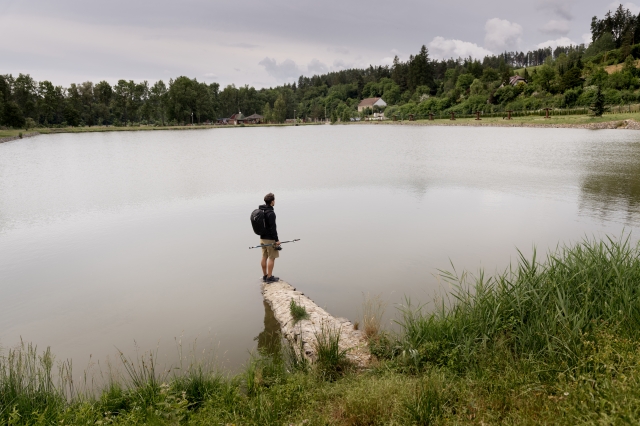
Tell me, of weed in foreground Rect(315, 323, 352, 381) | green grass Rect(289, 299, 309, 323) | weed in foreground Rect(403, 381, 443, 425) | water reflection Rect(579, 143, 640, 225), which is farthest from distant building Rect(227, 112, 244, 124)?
weed in foreground Rect(403, 381, 443, 425)

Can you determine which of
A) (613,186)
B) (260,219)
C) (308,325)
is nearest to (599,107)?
(613,186)

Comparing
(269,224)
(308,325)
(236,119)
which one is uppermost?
(236,119)

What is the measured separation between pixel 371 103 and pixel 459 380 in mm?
174684

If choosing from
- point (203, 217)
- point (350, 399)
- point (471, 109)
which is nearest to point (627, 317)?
point (350, 399)

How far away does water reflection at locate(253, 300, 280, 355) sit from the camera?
723 cm

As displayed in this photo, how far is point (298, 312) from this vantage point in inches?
316

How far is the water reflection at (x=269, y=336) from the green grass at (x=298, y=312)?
0.41 metres

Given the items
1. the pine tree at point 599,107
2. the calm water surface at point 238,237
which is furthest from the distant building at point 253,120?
the calm water surface at point 238,237

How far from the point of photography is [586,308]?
5.39 meters

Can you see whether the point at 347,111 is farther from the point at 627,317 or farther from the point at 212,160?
the point at 627,317

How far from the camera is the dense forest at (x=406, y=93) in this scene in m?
Result: 85.8

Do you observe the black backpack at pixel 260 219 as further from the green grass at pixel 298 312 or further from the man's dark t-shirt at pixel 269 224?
the green grass at pixel 298 312

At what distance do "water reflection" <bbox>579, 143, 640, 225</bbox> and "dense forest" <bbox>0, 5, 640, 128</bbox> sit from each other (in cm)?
4776

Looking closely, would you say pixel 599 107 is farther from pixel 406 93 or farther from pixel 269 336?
pixel 406 93
